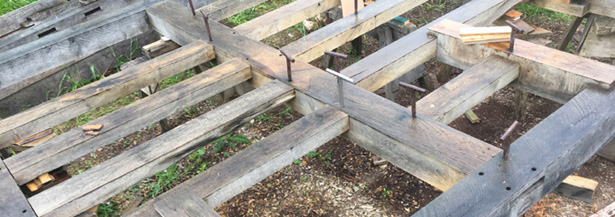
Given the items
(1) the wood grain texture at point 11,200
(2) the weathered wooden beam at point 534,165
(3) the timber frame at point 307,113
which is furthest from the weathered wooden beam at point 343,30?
(1) the wood grain texture at point 11,200

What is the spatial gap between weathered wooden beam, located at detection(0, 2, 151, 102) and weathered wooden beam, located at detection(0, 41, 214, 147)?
0.54 meters

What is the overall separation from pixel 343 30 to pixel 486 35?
0.90 metres

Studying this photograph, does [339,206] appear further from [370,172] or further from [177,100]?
[177,100]

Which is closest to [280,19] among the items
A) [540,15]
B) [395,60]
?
[395,60]

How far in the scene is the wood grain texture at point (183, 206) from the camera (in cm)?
206

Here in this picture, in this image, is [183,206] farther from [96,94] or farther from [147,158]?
[96,94]

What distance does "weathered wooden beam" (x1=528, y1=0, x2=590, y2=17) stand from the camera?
151 inches

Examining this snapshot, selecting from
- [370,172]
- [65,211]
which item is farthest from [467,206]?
[370,172]

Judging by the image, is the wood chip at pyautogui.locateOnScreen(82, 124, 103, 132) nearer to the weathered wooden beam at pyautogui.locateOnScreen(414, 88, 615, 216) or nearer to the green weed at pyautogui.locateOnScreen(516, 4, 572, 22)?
the weathered wooden beam at pyautogui.locateOnScreen(414, 88, 615, 216)

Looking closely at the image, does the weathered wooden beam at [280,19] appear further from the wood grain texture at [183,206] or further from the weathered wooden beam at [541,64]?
the wood grain texture at [183,206]

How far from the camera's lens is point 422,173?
2.30m

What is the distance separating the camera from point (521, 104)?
387cm

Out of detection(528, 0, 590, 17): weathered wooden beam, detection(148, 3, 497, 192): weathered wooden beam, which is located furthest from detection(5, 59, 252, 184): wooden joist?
detection(528, 0, 590, 17): weathered wooden beam

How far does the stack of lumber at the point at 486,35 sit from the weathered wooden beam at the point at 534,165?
517 millimetres
